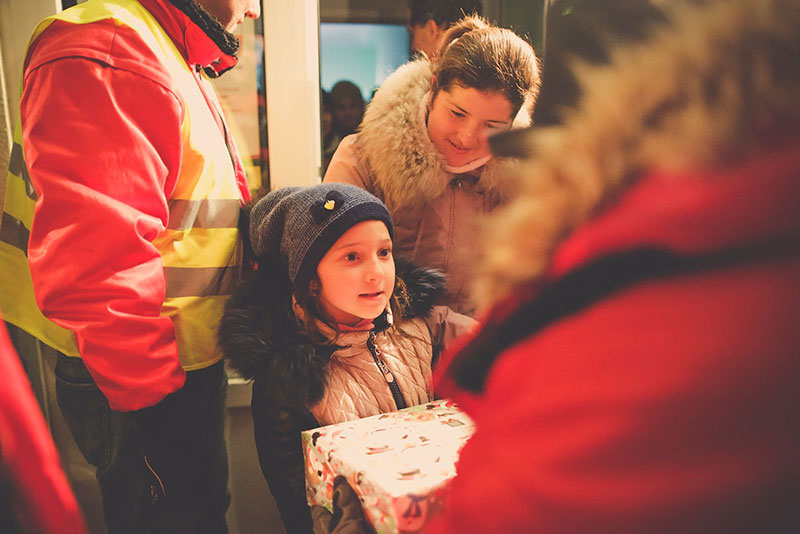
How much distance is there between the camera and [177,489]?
1.26 m

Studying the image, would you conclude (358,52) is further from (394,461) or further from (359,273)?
(394,461)

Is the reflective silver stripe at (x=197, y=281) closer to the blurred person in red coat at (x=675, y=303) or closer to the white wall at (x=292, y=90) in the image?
the white wall at (x=292, y=90)

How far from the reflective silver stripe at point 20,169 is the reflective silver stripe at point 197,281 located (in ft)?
1.18

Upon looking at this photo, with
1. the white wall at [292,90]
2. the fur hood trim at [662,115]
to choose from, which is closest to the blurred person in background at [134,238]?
the white wall at [292,90]

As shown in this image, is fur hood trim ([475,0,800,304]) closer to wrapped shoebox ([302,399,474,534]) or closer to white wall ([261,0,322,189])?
wrapped shoebox ([302,399,474,534])

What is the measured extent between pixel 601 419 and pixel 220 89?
1.78 meters

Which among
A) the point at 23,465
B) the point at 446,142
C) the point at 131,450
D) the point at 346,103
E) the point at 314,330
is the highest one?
the point at 346,103

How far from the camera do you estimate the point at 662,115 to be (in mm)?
375

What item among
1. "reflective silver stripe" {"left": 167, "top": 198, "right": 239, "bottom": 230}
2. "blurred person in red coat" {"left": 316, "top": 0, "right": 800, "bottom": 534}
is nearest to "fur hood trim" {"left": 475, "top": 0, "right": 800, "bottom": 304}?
"blurred person in red coat" {"left": 316, "top": 0, "right": 800, "bottom": 534}

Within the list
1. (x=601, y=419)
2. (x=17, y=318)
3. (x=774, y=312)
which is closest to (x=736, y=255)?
(x=774, y=312)

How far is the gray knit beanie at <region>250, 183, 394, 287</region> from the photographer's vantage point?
119 cm

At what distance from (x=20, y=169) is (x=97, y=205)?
0.41 metres

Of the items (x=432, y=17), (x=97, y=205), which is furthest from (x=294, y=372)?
(x=432, y=17)

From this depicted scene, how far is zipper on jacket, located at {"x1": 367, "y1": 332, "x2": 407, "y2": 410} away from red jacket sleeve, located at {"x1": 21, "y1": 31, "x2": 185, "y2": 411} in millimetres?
493
